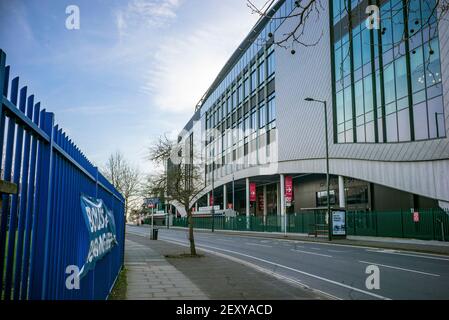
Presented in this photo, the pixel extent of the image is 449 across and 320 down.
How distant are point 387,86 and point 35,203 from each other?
33906 millimetres

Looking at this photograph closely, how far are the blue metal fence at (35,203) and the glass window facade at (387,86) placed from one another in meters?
24.7

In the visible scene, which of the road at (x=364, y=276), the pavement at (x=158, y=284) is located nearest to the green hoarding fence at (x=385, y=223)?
the road at (x=364, y=276)

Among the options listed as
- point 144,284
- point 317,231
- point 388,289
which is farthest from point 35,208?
point 317,231

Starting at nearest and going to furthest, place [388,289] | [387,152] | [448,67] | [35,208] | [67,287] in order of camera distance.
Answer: [35,208] < [67,287] < [388,289] < [448,67] < [387,152]

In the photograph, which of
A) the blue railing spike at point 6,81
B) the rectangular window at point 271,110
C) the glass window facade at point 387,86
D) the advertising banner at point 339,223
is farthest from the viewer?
the rectangular window at point 271,110

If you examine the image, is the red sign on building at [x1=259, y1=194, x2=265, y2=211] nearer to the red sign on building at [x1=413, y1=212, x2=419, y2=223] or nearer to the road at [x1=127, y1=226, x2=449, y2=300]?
the red sign on building at [x1=413, y1=212, x2=419, y2=223]

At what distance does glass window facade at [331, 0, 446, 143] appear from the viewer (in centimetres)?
2841

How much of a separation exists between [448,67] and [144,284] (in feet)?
82.0

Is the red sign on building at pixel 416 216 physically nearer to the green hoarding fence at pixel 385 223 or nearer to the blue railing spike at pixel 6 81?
the green hoarding fence at pixel 385 223

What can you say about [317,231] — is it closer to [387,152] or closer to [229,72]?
[387,152]

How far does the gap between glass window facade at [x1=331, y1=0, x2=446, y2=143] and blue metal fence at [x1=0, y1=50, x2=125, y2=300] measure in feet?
80.9

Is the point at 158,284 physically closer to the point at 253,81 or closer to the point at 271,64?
the point at 271,64

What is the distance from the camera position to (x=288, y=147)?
4584 centimetres

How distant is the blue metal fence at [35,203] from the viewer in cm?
246
